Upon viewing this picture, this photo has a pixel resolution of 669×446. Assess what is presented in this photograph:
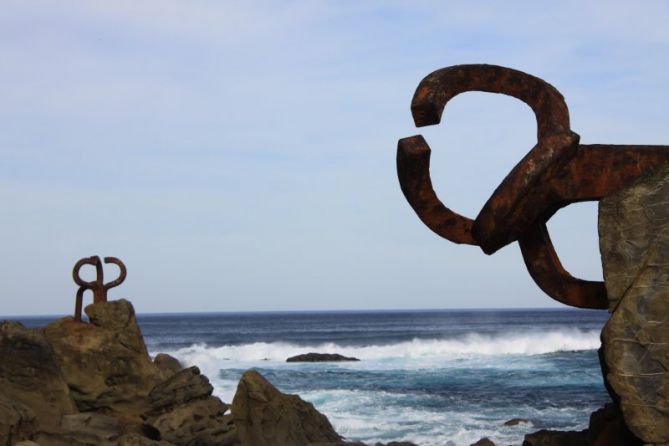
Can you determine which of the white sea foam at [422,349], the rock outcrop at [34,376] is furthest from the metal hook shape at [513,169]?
the white sea foam at [422,349]

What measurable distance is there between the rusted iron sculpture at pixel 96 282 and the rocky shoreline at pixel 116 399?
0.41 ft

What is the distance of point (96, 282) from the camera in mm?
10609

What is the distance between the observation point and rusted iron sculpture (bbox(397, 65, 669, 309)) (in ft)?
11.6

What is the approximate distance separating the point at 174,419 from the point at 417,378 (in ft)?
54.7

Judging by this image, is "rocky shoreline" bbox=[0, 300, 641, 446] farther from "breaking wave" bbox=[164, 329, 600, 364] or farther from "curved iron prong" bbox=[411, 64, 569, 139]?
"breaking wave" bbox=[164, 329, 600, 364]

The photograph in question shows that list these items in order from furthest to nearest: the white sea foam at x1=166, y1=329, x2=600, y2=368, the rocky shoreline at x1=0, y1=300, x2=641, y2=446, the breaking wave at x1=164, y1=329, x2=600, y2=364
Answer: the breaking wave at x1=164, y1=329, x2=600, y2=364
the white sea foam at x1=166, y1=329, x2=600, y2=368
the rocky shoreline at x1=0, y1=300, x2=641, y2=446

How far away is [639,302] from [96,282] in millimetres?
7986

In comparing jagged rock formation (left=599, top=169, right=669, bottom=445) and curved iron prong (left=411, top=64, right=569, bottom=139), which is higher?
curved iron prong (left=411, top=64, right=569, bottom=139)

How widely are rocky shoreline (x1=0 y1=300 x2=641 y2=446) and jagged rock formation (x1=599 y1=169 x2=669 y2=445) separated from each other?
4.74 metres

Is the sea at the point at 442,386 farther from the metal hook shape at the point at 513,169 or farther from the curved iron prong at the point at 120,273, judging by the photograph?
the metal hook shape at the point at 513,169

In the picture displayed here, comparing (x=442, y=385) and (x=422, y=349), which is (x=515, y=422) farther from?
(x=422, y=349)

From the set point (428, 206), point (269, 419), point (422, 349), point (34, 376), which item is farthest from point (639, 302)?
point (422, 349)

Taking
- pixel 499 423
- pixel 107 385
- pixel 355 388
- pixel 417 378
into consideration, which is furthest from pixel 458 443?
pixel 417 378

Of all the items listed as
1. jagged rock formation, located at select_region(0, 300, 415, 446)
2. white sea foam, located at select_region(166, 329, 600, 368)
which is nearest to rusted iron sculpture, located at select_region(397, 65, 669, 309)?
jagged rock formation, located at select_region(0, 300, 415, 446)
